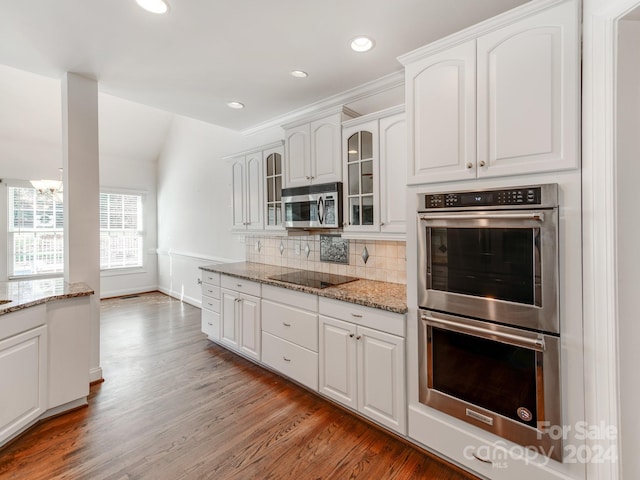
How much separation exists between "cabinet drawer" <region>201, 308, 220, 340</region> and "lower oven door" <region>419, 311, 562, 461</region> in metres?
2.46

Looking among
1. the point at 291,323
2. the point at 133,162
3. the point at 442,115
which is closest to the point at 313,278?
the point at 291,323

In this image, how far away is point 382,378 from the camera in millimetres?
2053

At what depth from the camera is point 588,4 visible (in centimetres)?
138

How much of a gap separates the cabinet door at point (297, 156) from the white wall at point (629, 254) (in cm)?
216

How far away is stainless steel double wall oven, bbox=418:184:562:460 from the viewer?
Result: 1.46m

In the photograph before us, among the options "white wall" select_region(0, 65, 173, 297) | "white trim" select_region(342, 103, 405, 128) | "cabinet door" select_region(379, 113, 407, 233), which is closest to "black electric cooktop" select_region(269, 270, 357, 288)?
"cabinet door" select_region(379, 113, 407, 233)

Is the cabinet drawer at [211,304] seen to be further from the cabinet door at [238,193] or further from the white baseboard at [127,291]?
the white baseboard at [127,291]

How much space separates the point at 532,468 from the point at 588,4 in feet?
7.30

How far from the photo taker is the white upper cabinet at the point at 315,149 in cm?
270

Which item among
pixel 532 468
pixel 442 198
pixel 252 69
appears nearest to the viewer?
pixel 532 468

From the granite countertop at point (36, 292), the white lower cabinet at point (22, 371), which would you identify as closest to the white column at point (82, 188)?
the granite countertop at point (36, 292)

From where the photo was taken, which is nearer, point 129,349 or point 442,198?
point 442,198

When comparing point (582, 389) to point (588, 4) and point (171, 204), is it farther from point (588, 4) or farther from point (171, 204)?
point (171, 204)

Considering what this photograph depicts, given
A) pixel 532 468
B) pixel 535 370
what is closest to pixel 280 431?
pixel 532 468
